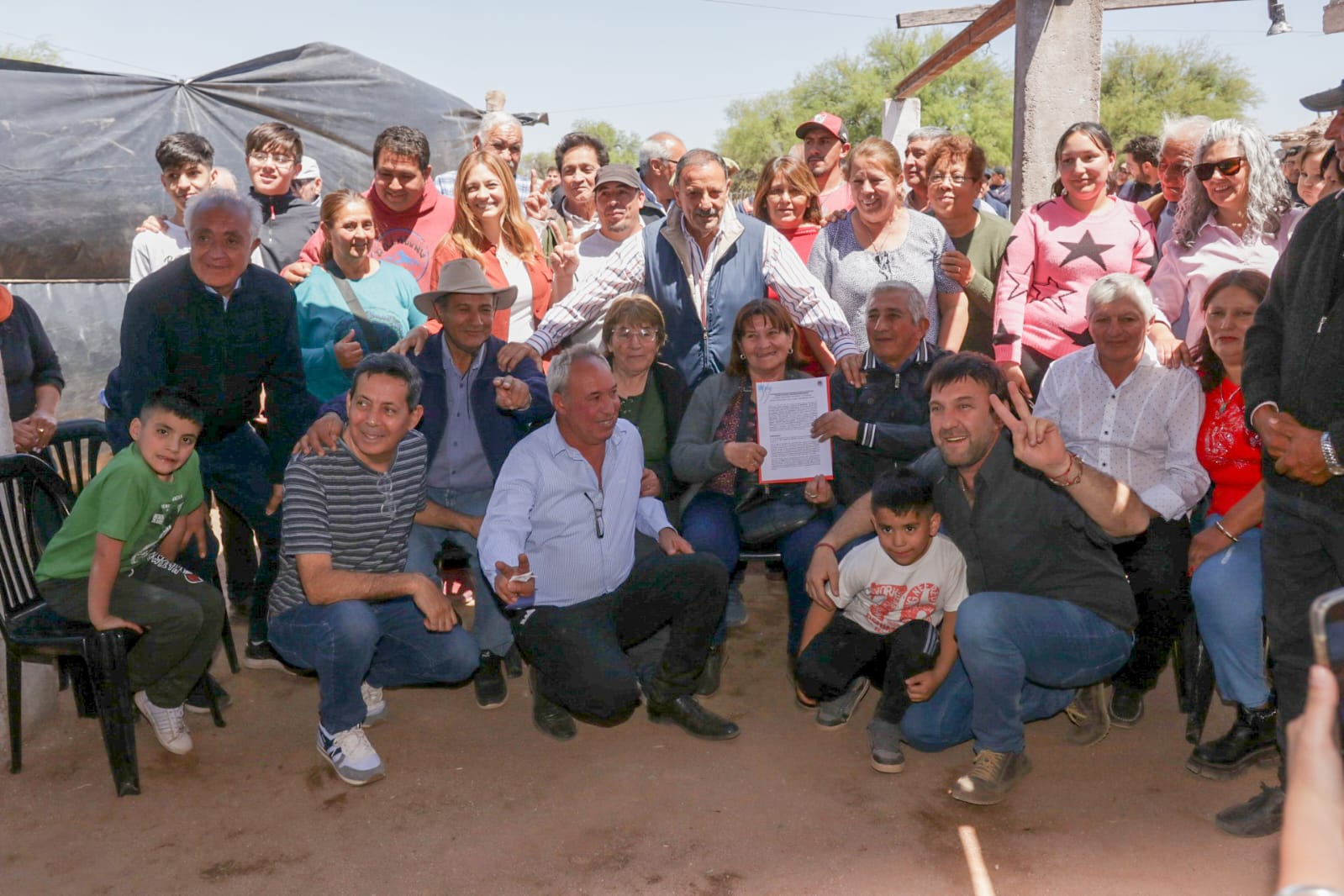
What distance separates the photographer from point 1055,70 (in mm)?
6402

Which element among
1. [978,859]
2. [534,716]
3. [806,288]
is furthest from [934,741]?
[806,288]

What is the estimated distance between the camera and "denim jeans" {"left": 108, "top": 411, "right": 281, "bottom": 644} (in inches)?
190

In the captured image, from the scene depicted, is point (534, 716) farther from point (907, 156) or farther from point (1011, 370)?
point (907, 156)

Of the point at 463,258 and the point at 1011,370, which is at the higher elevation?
the point at 463,258

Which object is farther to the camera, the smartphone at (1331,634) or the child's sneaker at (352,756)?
the child's sneaker at (352,756)

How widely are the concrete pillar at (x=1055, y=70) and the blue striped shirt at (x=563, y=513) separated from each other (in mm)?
3544

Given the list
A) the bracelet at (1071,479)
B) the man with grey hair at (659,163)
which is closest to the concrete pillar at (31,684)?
A: the bracelet at (1071,479)

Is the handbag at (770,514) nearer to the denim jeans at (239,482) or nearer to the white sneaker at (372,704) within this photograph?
the white sneaker at (372,704)

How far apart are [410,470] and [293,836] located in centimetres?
141

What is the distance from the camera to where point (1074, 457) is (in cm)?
374

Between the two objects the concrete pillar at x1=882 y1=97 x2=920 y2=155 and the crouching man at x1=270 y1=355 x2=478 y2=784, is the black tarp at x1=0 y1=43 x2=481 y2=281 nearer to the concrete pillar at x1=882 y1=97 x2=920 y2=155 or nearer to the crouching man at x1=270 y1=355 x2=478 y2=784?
the crouching man at x1=270 y1=355 x2=478 y2=784

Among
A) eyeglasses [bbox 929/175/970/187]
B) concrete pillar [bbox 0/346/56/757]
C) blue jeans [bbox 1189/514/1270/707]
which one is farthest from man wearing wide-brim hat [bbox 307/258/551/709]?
blue jeans [bbox 1189/514/1270/707]

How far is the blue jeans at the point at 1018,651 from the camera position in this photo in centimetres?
389

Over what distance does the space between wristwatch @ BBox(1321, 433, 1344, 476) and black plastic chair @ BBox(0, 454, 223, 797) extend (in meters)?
3.98
